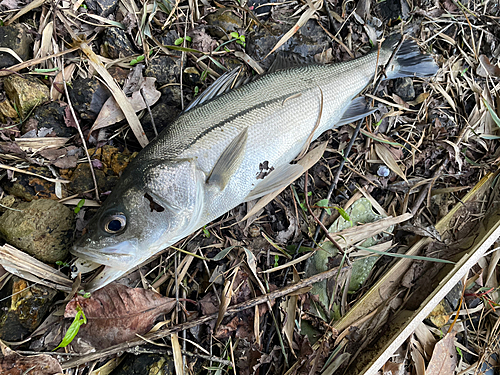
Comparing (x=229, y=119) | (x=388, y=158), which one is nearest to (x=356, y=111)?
(x=388, y=158)

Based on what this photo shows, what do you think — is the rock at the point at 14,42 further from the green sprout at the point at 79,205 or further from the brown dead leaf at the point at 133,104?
the green sprout at the point at 79,205

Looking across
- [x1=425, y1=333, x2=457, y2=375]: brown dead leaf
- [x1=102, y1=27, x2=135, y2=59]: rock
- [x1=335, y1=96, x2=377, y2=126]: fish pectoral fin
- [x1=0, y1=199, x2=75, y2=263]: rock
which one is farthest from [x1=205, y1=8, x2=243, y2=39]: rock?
[x1=425, y1=333, x2=457, y2=375]: brown dead leaf

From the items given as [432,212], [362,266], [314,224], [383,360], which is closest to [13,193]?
[314,224]

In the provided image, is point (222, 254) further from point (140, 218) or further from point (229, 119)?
point (229, 119)

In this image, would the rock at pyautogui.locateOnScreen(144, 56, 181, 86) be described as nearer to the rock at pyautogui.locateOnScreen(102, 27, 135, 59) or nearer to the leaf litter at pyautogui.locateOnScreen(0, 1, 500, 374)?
the leaf litter at pyautogui.locateOnScreen(0, 1, 500, 374)

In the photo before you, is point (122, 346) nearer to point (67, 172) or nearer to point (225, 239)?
point (225, 239)
